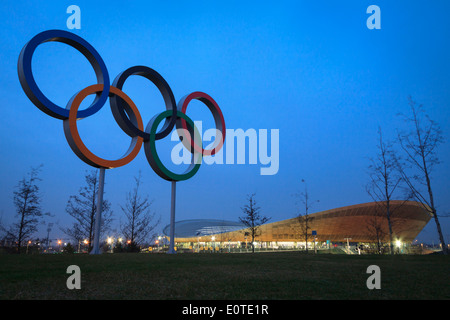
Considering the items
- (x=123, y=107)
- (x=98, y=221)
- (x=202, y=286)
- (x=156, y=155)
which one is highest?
(x=123, y=107)

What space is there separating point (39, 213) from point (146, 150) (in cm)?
1534

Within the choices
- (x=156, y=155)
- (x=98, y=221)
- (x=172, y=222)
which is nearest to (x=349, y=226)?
(x=172, y=222)

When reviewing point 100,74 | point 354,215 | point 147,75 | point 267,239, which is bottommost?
point 267,239

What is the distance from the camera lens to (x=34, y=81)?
15.3 m

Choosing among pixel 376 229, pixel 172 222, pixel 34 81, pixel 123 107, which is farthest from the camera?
pixel 376 229

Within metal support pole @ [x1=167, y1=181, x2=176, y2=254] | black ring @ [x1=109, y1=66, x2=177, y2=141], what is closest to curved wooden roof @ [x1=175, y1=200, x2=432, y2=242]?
metal support pole @ [x1=167, y1=181, x2=176, y2=254]

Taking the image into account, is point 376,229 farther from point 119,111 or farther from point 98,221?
point 119,111

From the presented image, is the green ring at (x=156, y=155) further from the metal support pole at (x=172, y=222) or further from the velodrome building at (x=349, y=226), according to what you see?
the velodrome building at (x=349, y=226)

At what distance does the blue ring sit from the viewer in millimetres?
14773

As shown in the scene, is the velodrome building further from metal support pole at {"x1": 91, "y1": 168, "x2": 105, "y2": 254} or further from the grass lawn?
the grass lawn

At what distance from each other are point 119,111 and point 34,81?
4.86 m

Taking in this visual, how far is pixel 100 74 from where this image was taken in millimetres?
18453
